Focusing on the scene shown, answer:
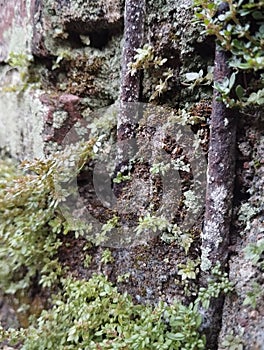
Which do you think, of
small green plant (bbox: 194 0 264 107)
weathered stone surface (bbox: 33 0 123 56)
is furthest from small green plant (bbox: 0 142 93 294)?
small green plant (bbox: 194 0 264 107)

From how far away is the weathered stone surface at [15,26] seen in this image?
1.82 m

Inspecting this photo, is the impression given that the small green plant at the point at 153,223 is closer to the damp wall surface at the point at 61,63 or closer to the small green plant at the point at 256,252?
the small green plant at the point at 256,252

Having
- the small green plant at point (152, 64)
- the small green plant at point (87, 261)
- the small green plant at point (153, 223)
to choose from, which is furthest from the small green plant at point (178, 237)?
the small green plant at point (152, 64)

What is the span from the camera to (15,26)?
1945mm

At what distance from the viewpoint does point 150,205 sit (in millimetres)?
1369

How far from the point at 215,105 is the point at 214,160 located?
0.16m

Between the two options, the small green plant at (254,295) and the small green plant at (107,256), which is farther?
the small green plant at (107,256)

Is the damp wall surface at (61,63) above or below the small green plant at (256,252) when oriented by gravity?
above

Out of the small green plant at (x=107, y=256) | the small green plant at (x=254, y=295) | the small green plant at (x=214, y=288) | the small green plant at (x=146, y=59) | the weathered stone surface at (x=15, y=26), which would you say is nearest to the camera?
the small green plant at (x=254, y=295)

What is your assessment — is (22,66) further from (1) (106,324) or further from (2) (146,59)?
(1) (106,324)

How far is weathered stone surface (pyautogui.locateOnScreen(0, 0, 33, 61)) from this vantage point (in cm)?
182

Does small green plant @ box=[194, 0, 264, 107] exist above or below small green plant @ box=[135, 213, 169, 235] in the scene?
above

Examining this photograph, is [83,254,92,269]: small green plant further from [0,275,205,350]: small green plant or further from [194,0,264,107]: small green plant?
[194,0,264,107]: small green plant

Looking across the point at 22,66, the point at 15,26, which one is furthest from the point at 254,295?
the point at 15,26
